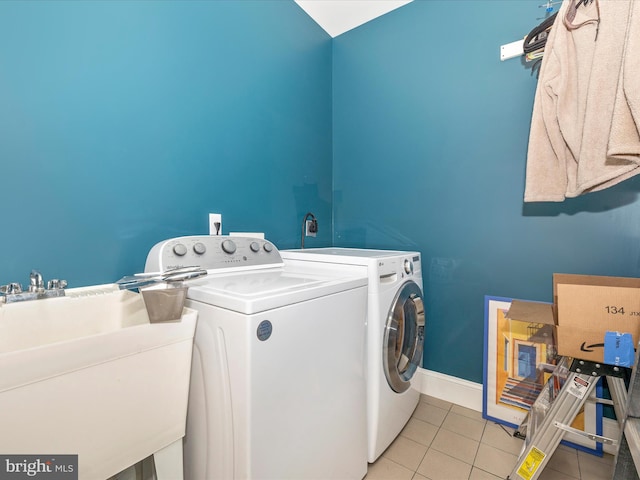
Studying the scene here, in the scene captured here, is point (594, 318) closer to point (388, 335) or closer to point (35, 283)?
point (388, 335)

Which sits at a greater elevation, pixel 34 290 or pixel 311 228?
pixel 311 228

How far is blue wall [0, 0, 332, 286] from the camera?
0.94 meters

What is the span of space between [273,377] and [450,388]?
148cm

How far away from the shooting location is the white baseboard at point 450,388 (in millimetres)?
1732

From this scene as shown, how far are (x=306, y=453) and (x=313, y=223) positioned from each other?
4.72ft

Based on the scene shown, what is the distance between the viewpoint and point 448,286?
1.86m

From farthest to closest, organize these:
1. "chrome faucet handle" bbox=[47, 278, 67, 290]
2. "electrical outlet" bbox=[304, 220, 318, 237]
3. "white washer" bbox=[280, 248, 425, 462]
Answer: "electrical outlet" bbox=[304, 220, 318, 237], "white washer" bbox=[280, 248, 425, 462], "chrome faucet handle" bbox=[47, 278, 67, 290]

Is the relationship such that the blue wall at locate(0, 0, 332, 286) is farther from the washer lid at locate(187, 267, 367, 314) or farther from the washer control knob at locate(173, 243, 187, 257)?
the washer lid at locate(187, 267, 367, 314)

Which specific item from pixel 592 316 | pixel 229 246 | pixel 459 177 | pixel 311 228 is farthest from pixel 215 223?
pixel 592 316

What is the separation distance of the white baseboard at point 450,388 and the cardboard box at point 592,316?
0.79m

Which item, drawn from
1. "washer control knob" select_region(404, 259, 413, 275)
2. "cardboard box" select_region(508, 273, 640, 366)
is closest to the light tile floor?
"cardboard box" select_region(508, 273, 640, 366)

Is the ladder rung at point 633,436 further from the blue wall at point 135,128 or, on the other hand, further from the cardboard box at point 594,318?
the blue wall at point 135,128

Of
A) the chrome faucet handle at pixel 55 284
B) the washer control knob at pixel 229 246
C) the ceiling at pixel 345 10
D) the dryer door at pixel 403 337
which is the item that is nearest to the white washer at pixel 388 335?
the dryer door at pixel 403 337

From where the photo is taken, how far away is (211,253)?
1274 millimetres
